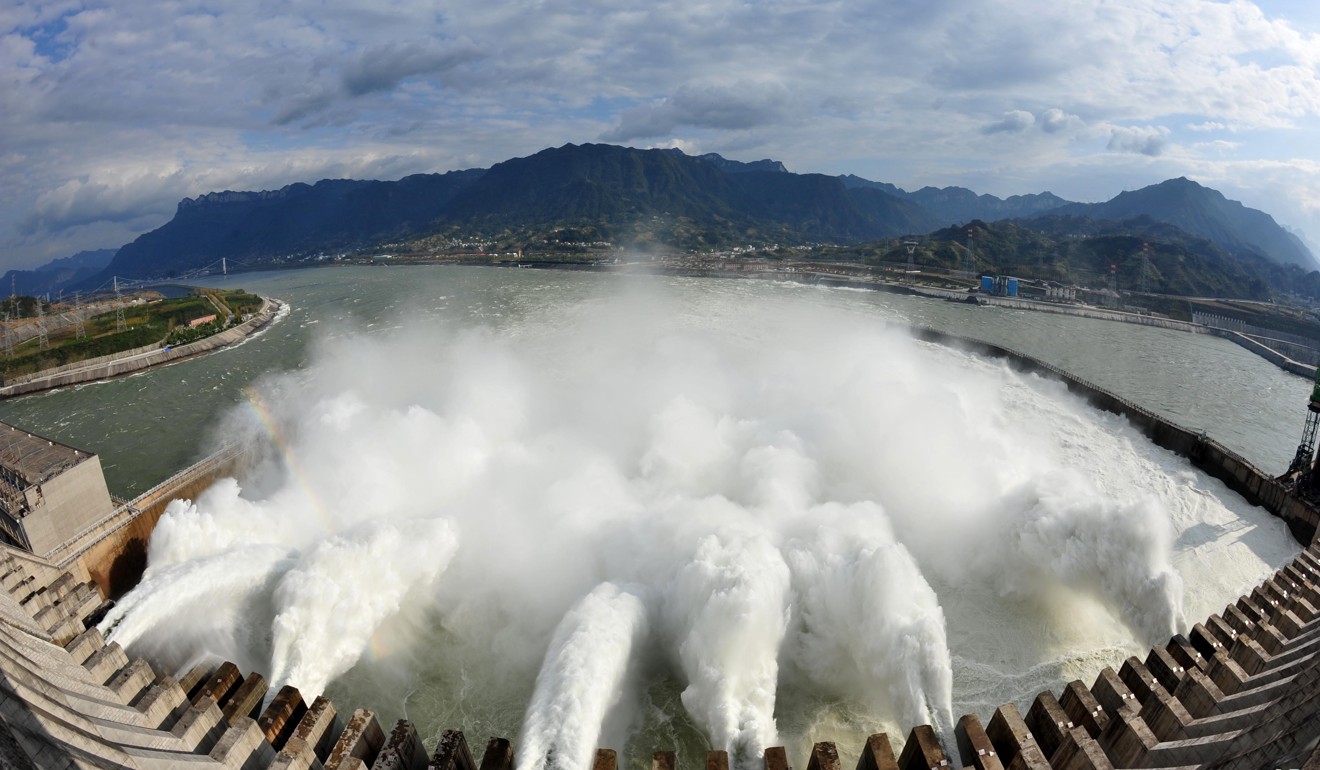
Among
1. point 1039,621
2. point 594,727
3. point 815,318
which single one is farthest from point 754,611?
point 815,318

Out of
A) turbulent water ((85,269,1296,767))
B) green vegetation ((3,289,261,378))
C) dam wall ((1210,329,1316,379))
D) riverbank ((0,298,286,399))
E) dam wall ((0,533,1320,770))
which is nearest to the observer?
dam wall ((0,533,1320,770))

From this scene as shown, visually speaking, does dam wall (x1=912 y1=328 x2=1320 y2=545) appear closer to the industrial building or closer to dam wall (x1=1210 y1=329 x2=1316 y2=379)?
dam wall (x1=1210 y1=329 x2=1316 y2=379)

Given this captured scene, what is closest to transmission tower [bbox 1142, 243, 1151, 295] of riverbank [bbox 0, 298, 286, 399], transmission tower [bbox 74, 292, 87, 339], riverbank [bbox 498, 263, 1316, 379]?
riverbank [bbox 498, 263, 1316, 379]

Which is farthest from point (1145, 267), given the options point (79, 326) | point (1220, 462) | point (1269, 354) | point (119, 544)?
point (79, 326)

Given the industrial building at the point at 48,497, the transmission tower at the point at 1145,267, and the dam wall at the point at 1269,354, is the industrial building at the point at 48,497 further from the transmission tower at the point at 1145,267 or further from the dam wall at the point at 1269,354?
the transmission tower at the point at 1145,267

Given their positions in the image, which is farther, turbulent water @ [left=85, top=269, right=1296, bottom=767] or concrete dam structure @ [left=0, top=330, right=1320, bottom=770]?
turbulent water @ [left=85, top=269, right=1296, bottom=767]

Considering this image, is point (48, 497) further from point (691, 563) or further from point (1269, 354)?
point (1269, 354)
